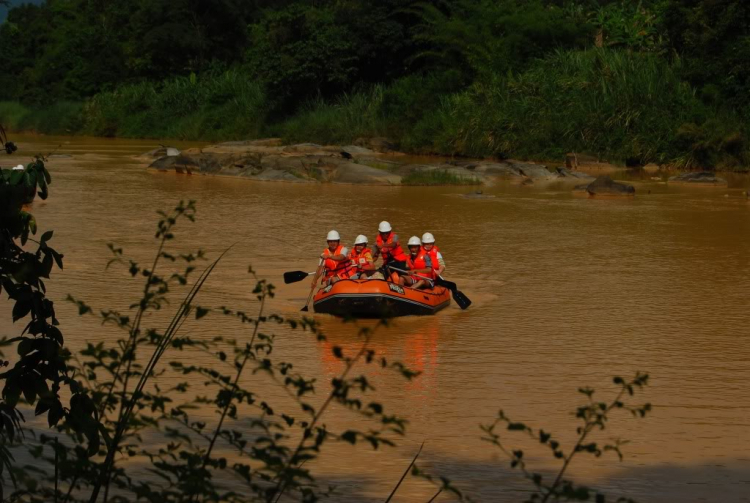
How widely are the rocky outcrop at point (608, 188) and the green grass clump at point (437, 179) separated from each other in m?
3.65

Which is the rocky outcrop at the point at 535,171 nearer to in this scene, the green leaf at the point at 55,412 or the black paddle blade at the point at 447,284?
the black paddle blade at the point at 447,284

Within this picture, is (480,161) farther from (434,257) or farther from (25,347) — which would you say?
(25,347)

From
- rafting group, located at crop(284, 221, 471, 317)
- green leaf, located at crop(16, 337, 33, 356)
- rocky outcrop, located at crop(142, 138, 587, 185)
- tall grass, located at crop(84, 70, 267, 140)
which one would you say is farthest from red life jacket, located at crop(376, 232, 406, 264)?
tall grass, located at crop(84, 70, 267, 140)

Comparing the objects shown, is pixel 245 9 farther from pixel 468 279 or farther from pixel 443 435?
pixel 443 435

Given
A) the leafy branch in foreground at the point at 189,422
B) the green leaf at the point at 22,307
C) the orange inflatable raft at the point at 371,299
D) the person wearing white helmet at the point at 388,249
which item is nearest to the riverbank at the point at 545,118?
the person wearing white helmet at the point at 388,249

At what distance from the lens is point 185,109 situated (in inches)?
2265

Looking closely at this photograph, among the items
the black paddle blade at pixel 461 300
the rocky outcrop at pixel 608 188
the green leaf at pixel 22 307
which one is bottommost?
the rocky outcrop at pixel 608 188

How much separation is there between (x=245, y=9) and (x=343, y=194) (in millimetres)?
34708

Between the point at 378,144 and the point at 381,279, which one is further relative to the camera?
the point at 378,144

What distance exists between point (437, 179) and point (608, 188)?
4852 millimetres

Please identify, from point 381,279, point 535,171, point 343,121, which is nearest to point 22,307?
point 381,279

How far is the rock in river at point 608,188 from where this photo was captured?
29.0m

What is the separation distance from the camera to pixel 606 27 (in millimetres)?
43250

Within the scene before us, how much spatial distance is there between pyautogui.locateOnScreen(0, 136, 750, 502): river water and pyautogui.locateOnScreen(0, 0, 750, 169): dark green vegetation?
6321 mm
